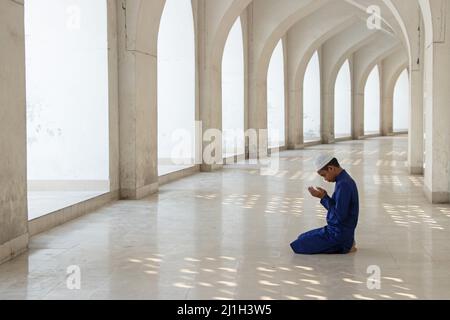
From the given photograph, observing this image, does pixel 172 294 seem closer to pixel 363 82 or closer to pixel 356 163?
pixel 356 163

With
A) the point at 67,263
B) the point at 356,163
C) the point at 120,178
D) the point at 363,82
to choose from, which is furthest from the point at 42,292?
the point at 363,82

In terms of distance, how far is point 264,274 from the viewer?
5383 millimetres

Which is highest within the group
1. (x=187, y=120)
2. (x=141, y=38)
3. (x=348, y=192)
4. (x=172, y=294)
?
(x=141, y=38)

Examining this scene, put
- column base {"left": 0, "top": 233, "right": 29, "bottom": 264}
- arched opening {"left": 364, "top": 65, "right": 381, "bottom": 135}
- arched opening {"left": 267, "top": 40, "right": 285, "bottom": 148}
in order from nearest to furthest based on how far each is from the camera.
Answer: column base {"left": 0, "top": 233, "right": 29, "bottom": 264}
arched opening {"left": 267, "top": 40, "right": 285, "bottom": 148}
arched opening {"left": 364, "top": 65, "right": 381, "bottom": 135}

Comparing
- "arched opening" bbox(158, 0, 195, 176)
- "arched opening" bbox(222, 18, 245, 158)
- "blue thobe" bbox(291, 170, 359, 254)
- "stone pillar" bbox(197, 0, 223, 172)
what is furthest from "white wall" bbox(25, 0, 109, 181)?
"arched opening" bbox(222, 18, 245, 158)

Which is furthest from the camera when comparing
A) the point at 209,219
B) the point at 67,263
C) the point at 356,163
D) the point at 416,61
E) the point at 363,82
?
the point at 363,82

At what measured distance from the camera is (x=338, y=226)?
605 centimetres

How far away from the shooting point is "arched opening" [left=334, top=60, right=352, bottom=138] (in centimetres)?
3188

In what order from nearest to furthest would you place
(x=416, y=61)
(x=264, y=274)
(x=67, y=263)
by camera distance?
(x=264, y=274) → (x=67, y=263) → (x=416, y=61)

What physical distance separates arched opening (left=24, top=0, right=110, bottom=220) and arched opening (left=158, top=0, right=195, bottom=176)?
429 centimetres

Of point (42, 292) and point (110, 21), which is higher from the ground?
point (110, 21)

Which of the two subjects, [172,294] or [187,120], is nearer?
[172,294]

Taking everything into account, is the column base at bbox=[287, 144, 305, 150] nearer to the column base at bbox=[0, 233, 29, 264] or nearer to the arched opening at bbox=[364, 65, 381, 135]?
the arched opening at bbox=[364, 65, 381, 135]

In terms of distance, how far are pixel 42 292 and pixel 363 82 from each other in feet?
95.2
